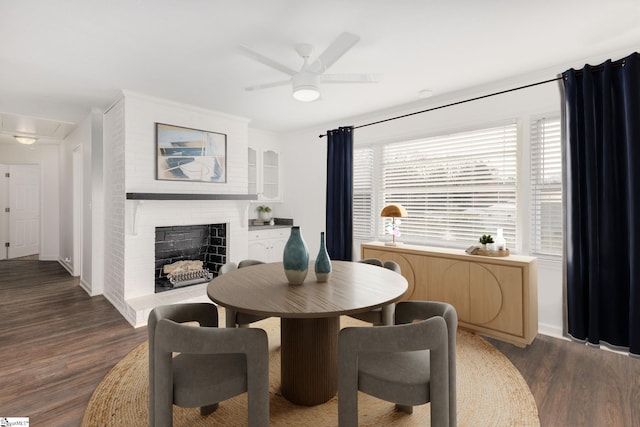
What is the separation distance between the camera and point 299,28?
2213 millimetres

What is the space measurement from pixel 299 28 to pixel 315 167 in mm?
2948

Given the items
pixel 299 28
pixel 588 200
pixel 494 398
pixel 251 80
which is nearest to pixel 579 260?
pixel 588 200

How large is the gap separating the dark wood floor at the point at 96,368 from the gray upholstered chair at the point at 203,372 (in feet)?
2.97

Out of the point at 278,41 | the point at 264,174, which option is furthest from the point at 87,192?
the point at 278,41

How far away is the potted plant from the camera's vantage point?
553 cm

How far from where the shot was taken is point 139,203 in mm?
3580

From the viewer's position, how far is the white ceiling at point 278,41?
2.01 m

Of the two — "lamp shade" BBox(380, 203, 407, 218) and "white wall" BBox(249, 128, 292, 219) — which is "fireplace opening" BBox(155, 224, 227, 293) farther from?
"lamp shade" BBox(380, 203, 407, 218)

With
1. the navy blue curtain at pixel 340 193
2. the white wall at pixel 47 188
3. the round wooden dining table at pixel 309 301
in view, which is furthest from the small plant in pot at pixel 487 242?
the white wall at pixel 47 188

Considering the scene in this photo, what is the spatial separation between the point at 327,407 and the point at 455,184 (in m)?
2.70

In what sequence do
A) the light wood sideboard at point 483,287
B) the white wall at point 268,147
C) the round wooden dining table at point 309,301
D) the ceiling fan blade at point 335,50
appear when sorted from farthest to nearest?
the white wall at point 268,147 → the light wood sideboard at point 483,287 → the ceiling fan blade at point 335,50 → the round wooden dining table at point 309,301

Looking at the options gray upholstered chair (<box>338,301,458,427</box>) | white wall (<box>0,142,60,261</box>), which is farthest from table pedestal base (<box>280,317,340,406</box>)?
white wall (<box>0,142,60,261</box>)

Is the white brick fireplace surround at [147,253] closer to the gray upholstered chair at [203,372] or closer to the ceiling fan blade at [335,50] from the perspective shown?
the gray upholstered chair at [203,372]

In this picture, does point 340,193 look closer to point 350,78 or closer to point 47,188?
point 350,78
